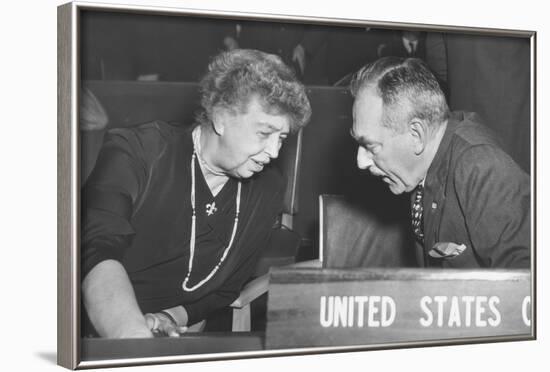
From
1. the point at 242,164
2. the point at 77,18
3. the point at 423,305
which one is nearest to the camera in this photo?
the point at 77,18

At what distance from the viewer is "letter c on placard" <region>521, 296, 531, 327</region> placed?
592 centimetres

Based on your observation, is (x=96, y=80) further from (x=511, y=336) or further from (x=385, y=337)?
(x=511, y=336)

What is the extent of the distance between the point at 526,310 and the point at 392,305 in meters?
0.75

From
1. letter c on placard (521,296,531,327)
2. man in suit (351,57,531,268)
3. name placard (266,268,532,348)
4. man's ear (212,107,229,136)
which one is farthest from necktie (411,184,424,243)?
man's ear (212,107,229,136)

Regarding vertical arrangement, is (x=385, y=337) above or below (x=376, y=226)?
below

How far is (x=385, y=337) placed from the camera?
5.62 m

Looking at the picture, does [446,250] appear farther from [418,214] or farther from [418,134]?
[418,134]

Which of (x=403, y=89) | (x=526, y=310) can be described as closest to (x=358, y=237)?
(x=403, y=89)

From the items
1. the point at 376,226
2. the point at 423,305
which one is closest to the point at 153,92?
the point at 376,226

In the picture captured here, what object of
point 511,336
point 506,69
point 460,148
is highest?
point 506,69

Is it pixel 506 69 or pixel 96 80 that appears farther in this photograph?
pixel 506 69

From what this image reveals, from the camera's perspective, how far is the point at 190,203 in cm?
522

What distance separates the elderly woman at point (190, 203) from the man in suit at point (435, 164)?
1.20 feet

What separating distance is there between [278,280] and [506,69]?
1557mm
